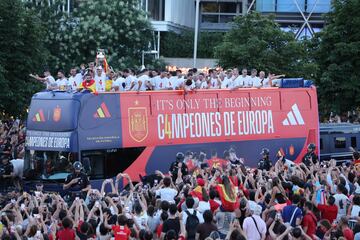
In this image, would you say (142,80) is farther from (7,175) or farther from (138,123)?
(7,175)

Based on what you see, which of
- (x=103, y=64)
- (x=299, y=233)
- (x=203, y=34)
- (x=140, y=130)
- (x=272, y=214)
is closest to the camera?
(x=299, y=233)

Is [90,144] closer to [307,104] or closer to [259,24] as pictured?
[307,104]

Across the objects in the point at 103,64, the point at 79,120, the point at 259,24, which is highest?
the point at 259,24

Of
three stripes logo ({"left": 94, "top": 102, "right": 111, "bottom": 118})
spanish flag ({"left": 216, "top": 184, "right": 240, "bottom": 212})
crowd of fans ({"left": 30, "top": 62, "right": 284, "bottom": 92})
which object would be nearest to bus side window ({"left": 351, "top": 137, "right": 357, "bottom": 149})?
crowd of fans ({"left": 30, "top": 62, "right": 284, "bottom": 92})

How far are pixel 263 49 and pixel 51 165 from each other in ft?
75.8

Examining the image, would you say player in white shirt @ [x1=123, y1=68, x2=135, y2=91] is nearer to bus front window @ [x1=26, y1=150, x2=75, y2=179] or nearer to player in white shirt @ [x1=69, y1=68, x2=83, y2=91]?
player in white shirt @ [x1=69, y1=68, x2=83, y2=91]

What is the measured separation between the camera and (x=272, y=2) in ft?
236

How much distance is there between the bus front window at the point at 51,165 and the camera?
23.1 m

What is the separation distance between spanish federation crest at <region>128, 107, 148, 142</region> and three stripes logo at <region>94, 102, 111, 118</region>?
2.72 feet

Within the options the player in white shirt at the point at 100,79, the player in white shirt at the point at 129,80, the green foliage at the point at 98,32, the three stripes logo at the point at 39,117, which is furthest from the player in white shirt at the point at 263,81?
the green foliage at the point at 98,32

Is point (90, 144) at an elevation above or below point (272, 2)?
below

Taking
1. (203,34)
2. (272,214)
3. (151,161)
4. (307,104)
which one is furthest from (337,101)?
(272,214)

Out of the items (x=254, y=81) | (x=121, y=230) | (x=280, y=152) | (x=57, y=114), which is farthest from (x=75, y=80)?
(x=121, y=230)

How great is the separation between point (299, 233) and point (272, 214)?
1571mm
